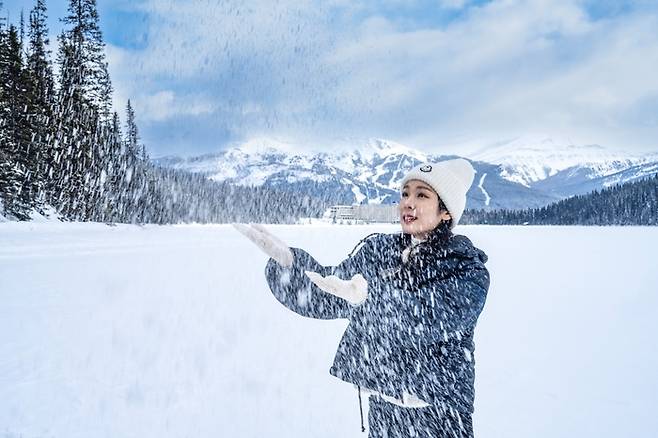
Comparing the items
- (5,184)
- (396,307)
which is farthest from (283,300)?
(5,184)

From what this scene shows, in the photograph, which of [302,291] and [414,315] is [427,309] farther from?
[302,291]

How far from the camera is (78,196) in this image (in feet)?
99.2

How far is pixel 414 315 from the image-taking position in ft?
6.11

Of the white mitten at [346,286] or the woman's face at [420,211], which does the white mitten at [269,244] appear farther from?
the woman's face at [420,211]

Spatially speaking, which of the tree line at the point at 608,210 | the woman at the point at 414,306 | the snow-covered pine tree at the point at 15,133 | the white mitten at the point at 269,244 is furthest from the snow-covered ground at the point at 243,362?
the tree line at the point at 608,210

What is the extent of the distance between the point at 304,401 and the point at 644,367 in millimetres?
4279

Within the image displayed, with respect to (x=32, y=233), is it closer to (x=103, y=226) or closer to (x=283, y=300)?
(x=103, y=226)

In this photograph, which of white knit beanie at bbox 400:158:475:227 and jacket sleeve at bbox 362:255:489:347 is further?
white knit beanie at bbox 400:158:475:227

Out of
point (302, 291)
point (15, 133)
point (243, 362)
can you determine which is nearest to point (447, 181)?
point (302, 291)

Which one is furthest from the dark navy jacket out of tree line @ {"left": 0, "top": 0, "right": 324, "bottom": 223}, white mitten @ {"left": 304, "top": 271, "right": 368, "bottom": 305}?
tree line @ {"left": 0, "top": 0, "right": 324, "bottom": 223}

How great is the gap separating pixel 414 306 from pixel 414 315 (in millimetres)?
39

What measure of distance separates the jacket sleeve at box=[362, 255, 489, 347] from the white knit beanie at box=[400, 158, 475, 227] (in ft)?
1.58

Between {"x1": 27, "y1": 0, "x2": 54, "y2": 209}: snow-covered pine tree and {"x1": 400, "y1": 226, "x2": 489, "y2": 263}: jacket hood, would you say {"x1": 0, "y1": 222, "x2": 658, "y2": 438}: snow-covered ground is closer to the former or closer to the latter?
{"x1": 400, "y1": 226, "x2": 489, "y2": 263}: jacket hood

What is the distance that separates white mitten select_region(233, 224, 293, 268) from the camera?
80.7 inches
